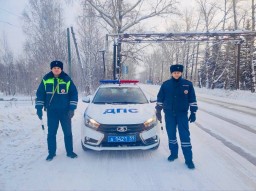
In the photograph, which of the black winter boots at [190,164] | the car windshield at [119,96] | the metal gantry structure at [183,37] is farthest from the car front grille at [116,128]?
the metal gantry structure at [183,37]

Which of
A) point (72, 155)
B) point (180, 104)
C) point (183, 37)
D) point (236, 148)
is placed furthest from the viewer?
point (183, 37)

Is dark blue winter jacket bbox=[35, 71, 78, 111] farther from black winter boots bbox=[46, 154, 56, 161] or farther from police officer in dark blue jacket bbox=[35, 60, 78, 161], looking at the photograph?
black winter boots bbox=[46, 154, 56, 161]

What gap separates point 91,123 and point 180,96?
73.5 inches

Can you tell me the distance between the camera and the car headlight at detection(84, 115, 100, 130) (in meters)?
4.99

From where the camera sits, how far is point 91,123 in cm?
509

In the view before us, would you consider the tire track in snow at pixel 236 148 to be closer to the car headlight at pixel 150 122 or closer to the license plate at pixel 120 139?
the car headlight at pixel 150 122

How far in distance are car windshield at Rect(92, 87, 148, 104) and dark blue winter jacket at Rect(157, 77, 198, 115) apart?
1545mm

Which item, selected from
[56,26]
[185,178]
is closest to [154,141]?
[185,178]

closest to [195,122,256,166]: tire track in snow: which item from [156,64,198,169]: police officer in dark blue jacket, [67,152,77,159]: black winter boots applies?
[156,64,198,169]: police officer in dark blue jacket

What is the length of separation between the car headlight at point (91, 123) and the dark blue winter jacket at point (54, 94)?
0.39 meters

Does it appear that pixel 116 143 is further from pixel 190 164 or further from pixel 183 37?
pixel 183 37

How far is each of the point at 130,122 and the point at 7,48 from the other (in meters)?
64.2

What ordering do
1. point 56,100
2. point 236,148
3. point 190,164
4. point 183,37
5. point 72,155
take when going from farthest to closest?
point 183,37, point 236,148, point 72,155, point 56,100, point 190,164

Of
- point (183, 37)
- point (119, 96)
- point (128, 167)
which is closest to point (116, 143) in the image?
point (128, 167)
